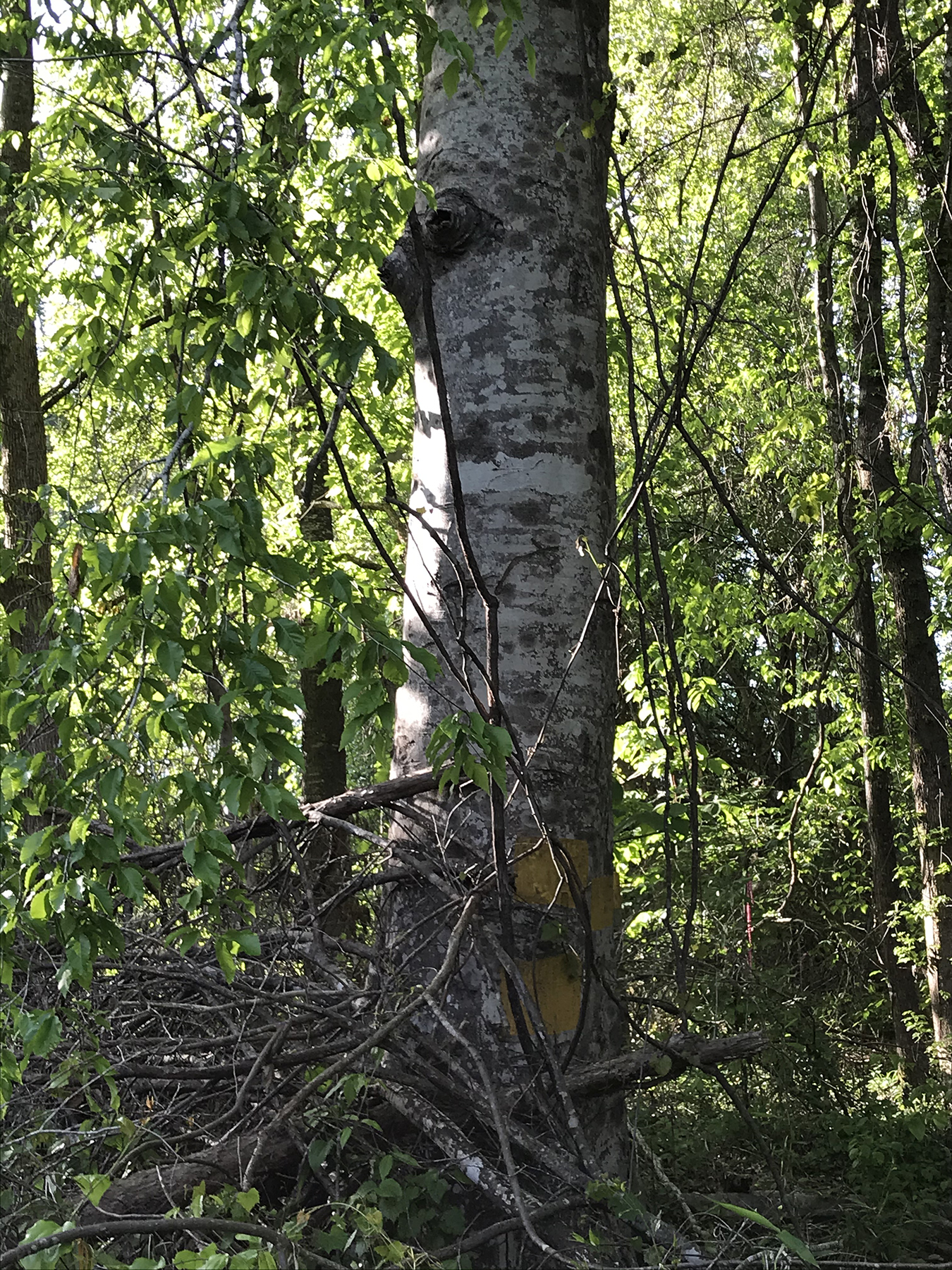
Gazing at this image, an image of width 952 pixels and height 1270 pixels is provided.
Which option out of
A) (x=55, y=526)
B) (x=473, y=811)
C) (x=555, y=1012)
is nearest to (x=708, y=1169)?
(x=555, y=1012)

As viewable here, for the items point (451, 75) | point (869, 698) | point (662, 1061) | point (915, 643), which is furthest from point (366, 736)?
point (869, 698)

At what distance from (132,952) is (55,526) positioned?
4.28ft

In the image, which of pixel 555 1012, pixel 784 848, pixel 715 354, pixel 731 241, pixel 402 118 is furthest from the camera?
pixel 731 241

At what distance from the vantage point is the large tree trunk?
104 inches

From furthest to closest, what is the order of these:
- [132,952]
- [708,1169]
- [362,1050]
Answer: [708,1169] < [132,952] < [362,1050]

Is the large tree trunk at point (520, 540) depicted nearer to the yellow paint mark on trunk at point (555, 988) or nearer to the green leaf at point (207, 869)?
the yellow paint mark on trunk at point (555, 988)

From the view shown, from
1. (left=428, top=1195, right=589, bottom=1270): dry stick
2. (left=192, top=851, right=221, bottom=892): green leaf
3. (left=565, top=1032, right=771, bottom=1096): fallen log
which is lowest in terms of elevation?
(left=428, top=1195, right=589, bottom=1270): dry stick

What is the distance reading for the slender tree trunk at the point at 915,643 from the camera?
7.31m

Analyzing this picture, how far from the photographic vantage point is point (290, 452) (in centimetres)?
747

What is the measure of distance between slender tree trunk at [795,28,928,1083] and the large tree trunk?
466 centimetres

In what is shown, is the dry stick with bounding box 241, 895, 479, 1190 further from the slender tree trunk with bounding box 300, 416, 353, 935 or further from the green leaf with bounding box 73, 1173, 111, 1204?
the slender tree trunk with bounding box 300, 416, 353, 935

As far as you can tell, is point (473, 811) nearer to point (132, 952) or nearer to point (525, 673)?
point (525, 673)

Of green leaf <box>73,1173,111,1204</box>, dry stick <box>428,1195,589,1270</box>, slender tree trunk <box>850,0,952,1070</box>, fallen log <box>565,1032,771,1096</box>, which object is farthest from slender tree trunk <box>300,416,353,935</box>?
green leaf <box>73,1173,111,1204</box>

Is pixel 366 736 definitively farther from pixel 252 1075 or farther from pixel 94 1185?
pixel 94 1185
